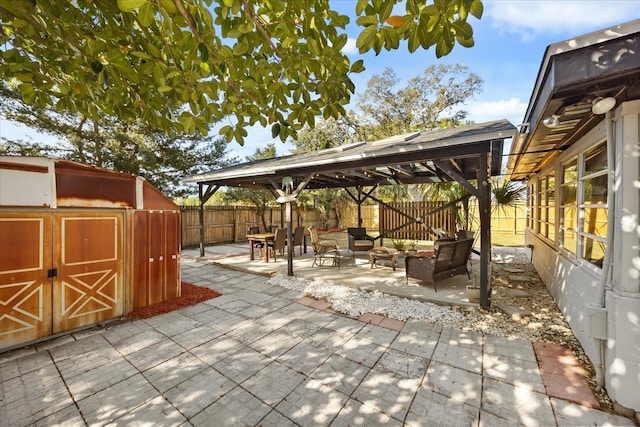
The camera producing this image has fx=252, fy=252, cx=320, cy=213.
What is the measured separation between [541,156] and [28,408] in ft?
28.0

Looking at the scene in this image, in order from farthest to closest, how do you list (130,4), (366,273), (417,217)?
(417,217) < (366,273) < (130,4)

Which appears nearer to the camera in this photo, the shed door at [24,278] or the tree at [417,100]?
the shed door at [24,278]

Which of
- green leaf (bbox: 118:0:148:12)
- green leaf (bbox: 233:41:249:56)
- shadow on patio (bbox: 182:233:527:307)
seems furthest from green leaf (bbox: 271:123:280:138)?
shadow on patio (bbox: 182:233:527:307)

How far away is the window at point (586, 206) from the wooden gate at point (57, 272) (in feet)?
21.4

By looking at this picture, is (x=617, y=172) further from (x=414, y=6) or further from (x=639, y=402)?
(x=414, y=6)

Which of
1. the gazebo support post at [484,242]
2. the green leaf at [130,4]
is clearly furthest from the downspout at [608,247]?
the green leaf at [130,4]

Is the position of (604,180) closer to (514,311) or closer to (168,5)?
(514,311)

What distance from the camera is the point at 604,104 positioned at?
2168mm

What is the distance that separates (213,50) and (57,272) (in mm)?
3883

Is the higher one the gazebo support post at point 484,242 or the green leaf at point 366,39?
the green leaf at point 366,39

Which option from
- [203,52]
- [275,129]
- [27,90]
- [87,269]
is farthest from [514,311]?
[87,269]

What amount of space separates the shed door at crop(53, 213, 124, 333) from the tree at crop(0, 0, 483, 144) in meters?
2.10

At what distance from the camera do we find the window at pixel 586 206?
285 centimetres

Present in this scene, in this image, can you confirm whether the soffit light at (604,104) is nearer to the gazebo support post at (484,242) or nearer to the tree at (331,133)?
the gazebo support post at (484,242)
